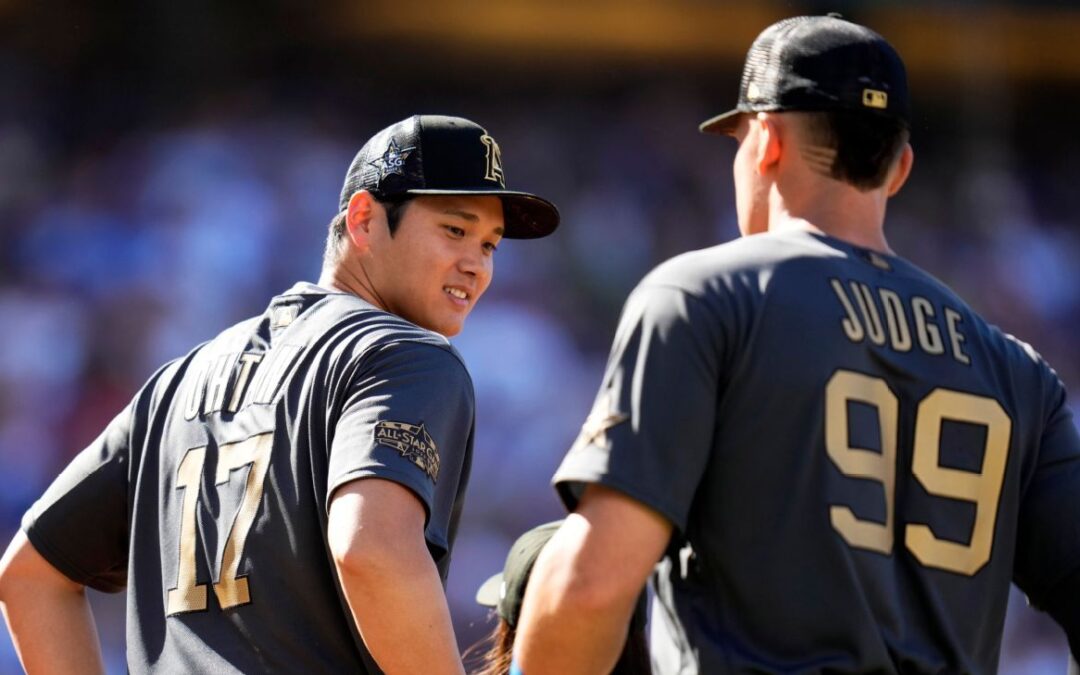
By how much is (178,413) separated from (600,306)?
641 centimetres

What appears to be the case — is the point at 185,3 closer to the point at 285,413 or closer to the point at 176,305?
the point at 176,305

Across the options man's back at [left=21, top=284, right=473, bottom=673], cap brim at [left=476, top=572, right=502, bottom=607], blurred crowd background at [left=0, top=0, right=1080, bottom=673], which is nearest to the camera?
man's back at [left=21, top=284, right=473, bottom=673]

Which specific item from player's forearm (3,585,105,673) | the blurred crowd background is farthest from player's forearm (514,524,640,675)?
the blurred crowd background

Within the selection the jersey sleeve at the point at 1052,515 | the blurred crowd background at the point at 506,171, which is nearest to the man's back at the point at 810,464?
the jersey sleeve at the point at 1052,515

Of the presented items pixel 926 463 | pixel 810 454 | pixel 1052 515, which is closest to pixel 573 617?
pixel 810 454

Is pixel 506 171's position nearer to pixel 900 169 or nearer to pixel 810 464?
pixel 900 169

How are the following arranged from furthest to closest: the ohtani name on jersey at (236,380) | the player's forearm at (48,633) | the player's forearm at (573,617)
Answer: the player's forearm at (48,633), the ohtani name on jersey at (236,380), the player's forearm at (573,617)

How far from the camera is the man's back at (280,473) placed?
8.00 feet

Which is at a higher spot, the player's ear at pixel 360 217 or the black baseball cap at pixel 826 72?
the black baseball cap at pixel 826 72

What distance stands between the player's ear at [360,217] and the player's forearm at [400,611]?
2.79 feet

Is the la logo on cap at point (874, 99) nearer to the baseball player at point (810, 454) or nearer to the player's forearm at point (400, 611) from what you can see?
the baseball player at point (810, 454)

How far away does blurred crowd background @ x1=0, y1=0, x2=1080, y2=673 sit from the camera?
788cm

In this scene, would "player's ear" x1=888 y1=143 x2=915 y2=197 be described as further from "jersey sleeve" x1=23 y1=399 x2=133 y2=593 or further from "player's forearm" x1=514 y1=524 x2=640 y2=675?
"jersey sleeve" x1=23 y1=399 x2=133 y2=593

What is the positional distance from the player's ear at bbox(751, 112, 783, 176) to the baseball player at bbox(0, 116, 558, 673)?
654mm
